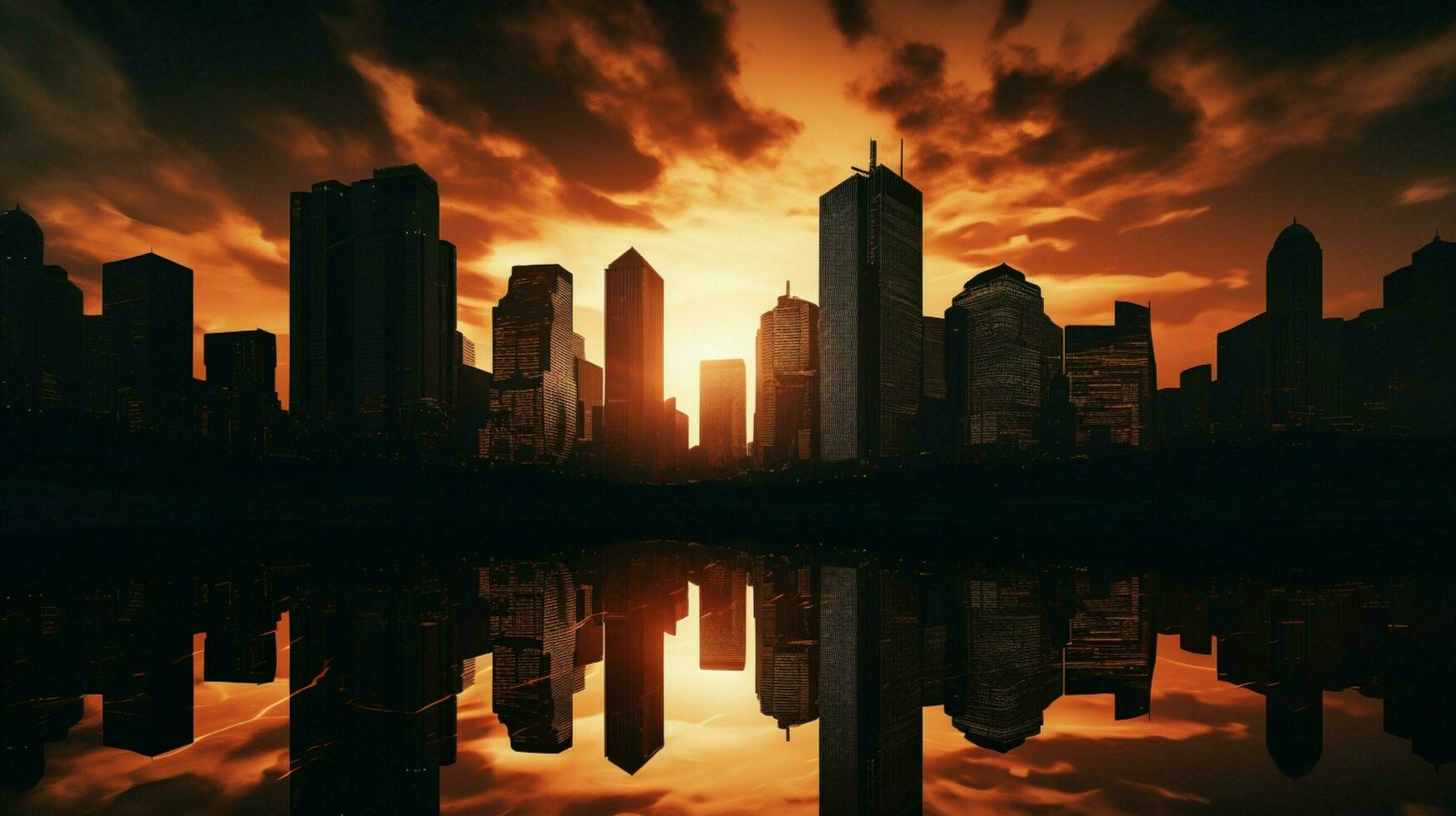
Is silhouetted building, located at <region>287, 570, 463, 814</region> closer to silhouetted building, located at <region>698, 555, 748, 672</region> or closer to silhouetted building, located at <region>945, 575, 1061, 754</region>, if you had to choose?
silhouetted building, located at <region>698, 555, 748, 672</region>

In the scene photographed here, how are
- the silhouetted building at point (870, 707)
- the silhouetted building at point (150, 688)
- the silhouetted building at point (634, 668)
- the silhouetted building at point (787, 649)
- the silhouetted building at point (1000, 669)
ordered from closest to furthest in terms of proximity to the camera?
the silhouetted building at point (870, 707) < the silhouetted building at point (634, 668) < the silhouetted building at point (150, 688) < the silhouetted building at point (1000, 669) < the silhouetted building at point (787, 649)

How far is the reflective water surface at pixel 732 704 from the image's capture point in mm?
9461

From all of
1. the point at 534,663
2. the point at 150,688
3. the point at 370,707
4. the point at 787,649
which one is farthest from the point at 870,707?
the point at 150,688

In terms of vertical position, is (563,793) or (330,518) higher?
(563,793)

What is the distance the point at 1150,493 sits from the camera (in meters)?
112

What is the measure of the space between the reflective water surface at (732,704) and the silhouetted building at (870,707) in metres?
0.07

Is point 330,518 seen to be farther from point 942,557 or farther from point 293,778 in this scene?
point 293,778

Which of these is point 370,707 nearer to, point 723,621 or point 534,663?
point 534,663

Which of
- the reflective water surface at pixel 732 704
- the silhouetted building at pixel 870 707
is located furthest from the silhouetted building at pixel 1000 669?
the silhouetted building at pixel 870 707

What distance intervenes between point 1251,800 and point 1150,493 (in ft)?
396

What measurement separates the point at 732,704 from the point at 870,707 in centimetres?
264

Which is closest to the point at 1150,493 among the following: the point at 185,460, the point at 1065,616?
the point at 1065,616

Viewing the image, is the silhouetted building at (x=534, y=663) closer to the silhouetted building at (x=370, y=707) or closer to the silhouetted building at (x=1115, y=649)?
the silhouetted building at (x=370, y=707)

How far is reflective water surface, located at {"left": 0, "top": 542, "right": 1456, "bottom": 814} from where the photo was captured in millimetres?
9461
